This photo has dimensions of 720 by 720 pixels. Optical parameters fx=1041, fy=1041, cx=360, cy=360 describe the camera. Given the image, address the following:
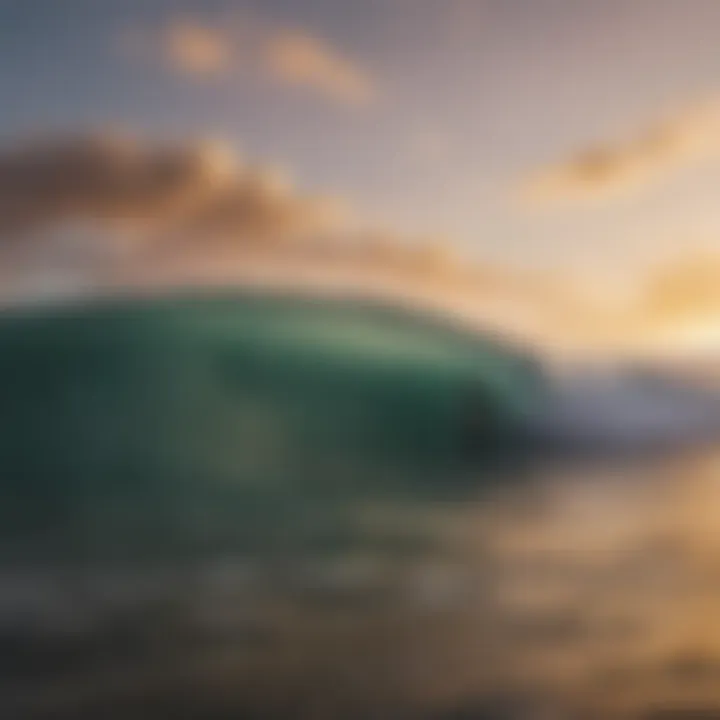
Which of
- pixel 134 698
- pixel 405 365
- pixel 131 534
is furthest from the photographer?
pixel 405 365

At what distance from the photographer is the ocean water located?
1.36 meters

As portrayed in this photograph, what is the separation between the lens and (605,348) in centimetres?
153

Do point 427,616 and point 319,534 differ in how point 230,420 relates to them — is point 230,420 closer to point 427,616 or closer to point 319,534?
point 319,534

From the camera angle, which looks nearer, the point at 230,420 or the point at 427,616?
the point at 427,616

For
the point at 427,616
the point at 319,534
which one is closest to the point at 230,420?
the point at 319,534

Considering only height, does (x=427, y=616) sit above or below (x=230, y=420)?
below

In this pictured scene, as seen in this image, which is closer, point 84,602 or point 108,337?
point 84,602

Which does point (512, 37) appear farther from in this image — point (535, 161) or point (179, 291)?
point (179, 291)

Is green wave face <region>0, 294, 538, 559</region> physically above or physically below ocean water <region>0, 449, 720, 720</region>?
above

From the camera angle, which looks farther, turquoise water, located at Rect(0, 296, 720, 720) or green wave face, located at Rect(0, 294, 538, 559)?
green wave face, located at Rect(0, 294, 538, 559)

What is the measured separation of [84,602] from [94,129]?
0.68m

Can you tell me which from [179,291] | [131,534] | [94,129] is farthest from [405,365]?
[94,129]

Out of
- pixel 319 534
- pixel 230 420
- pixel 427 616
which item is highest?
pixel 230 420

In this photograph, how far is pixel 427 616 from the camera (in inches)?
56.2
